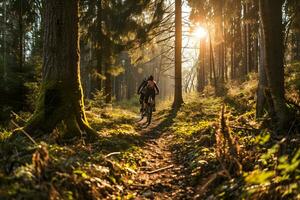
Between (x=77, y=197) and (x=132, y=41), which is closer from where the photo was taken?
(x=77, y=197)

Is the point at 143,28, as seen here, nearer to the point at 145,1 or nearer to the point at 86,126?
the point at 145,1

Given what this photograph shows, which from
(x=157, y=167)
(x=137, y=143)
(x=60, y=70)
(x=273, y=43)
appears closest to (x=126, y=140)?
(x=137, y=143)

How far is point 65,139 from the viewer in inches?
277

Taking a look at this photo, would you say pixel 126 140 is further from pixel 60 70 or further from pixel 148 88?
pixel 148 88

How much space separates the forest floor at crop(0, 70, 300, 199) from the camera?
366 centimetres

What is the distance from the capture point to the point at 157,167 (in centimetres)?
691

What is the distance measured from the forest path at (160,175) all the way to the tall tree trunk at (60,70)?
160 centimetres

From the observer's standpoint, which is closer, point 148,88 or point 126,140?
point 126,140

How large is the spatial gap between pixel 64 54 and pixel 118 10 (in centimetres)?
1248

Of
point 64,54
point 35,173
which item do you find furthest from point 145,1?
point 35,173

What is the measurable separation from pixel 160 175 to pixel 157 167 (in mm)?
588

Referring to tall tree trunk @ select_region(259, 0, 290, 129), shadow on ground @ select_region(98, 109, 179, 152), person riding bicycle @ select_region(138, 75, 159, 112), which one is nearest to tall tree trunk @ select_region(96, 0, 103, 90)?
person riding bicycle @ select_region(138, 75, 159, 112)

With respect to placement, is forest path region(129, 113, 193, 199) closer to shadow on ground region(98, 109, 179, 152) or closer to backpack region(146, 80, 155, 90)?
shadow on ground region(98, 109, 179, 152)

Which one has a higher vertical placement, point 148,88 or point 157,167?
point 148,88
